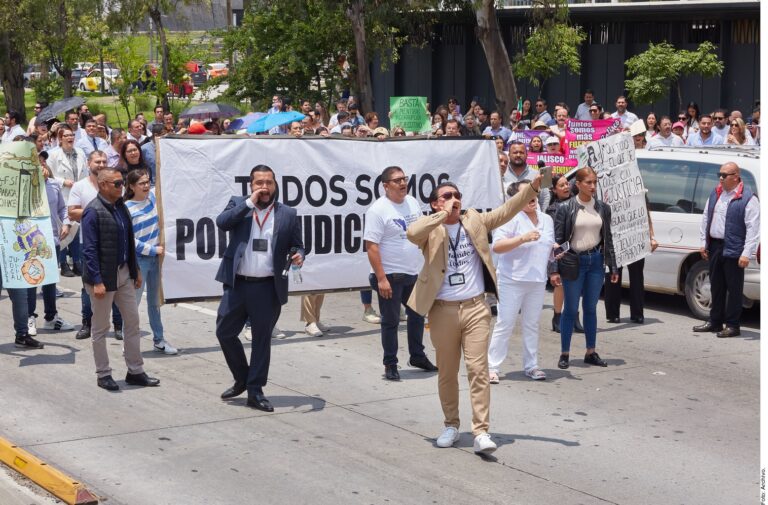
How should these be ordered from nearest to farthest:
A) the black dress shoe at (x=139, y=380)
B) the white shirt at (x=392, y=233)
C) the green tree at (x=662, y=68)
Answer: the black dress shoe at (x=139, y=380)
the white shirt at (x=392, y=233)
the green tree at (x=662, y=68)

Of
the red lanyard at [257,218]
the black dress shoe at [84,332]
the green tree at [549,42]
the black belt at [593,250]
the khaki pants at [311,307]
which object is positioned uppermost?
the green tree at [549,42]

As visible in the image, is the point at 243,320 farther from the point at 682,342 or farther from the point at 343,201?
the point at 682,342

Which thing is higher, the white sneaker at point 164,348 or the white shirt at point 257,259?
the white shirt at point 257,259

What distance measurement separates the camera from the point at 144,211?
10.8 meters

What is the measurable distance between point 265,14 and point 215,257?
918 inches

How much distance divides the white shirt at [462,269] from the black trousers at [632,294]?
514 centimetres

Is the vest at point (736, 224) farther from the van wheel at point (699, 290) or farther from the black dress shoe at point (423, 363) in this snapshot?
the black dress shoe at point (423, 363)

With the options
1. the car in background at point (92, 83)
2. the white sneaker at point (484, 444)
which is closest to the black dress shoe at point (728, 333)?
the white sneaker at point (484, 444)

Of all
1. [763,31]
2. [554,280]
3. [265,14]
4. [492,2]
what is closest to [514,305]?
[554,280]

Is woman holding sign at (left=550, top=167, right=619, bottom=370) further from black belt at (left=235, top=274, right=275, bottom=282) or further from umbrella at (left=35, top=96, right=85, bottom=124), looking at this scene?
umbrella at (left=35, top=96, right=85, bottom=124)

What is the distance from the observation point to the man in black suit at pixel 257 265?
8.83m

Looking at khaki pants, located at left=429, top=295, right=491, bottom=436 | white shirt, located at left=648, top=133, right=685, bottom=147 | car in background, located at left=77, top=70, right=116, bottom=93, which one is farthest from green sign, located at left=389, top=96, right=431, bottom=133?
car in background, located at left=77, top=70, right=116, bottom=93

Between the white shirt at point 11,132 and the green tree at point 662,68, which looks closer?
the white shirt at point 11,132

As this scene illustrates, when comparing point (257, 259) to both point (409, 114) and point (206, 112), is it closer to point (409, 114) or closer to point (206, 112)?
point (409, 114)
